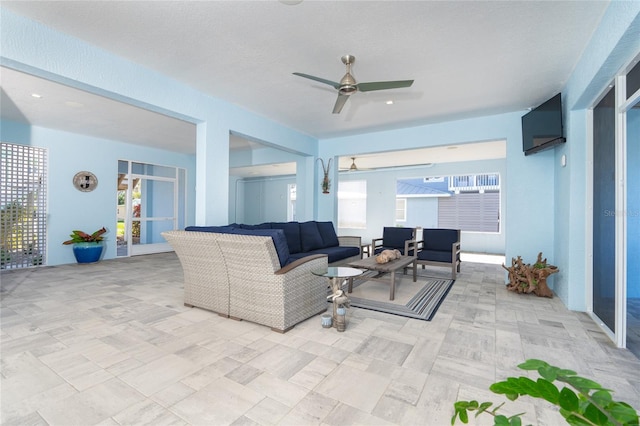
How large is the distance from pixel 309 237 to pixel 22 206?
5545 mm

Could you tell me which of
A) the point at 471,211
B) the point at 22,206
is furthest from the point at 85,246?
the point at 471,211

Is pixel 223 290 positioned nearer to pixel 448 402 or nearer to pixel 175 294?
pixel 175 294

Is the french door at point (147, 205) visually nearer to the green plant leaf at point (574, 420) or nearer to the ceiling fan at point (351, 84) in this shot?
the ceiling fan at point (351, 84)

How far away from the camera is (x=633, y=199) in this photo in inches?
99.5

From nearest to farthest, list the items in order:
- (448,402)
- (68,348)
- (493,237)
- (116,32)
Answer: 1. (448,402)
2. (68,348)
3. (116,32)
4. (493,237)

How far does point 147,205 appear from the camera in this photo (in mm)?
7996

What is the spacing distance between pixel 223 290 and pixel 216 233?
623mm

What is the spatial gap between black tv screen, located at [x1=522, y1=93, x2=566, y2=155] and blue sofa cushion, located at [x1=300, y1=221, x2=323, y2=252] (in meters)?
3.35

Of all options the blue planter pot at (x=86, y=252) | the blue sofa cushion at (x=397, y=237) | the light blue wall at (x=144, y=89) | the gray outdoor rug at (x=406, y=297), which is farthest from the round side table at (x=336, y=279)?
the blue planter pot at (x=86, y=252)

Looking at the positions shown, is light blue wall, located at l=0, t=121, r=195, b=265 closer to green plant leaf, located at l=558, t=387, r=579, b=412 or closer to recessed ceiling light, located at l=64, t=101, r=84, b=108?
recessed ceiling light, located at l=64, t=101, r=84, b=108


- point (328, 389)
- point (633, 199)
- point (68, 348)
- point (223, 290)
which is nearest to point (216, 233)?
point (223, 290)

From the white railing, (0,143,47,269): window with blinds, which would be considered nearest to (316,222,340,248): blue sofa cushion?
the white railing

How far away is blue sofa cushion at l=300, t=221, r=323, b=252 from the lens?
4960 millimetres

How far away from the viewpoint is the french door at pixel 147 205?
7.49 metres
